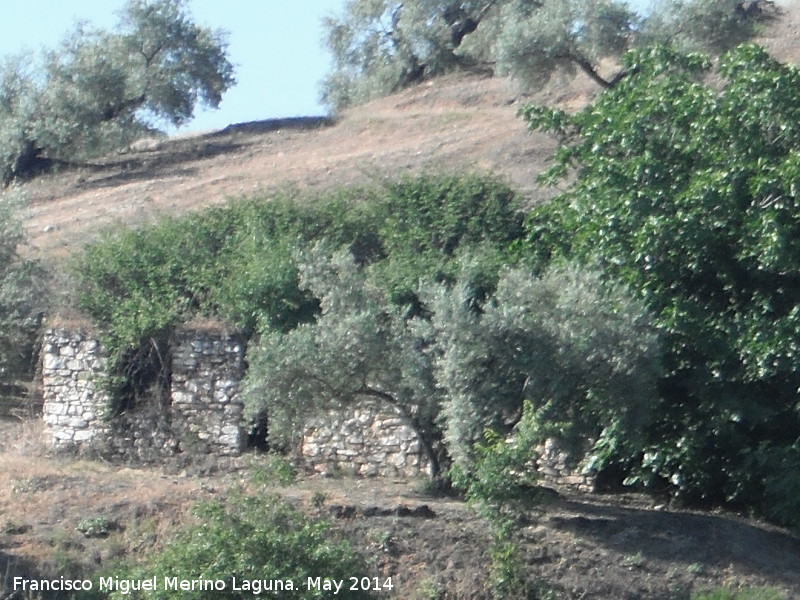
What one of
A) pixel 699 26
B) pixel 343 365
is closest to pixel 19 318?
pixel 343 365

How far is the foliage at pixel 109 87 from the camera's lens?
30531mm

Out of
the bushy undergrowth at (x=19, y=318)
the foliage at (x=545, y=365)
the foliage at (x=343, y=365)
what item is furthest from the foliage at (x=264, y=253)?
the foliage at (x=545, y=365)

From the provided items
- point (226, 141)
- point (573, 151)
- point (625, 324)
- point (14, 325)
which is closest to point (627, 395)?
point (625, 324)

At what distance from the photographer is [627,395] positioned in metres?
11.2

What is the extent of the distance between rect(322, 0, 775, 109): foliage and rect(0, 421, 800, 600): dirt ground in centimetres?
1558

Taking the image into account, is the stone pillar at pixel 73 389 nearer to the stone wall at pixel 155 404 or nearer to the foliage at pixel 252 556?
the stone wall at pixel 155 404

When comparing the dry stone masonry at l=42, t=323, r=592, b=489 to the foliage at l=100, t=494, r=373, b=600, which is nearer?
the foliage at l=100, t=494, r=373, b=600

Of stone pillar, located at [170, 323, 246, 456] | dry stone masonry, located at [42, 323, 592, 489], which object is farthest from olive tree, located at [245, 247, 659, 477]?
stone pillar, located at [170, 323, 246, 456]

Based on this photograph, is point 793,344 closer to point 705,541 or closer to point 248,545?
point 705,541

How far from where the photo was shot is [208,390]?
1530 centimetres

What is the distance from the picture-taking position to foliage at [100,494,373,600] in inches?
324

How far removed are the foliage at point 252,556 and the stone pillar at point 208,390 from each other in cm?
628

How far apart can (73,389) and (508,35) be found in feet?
47.4

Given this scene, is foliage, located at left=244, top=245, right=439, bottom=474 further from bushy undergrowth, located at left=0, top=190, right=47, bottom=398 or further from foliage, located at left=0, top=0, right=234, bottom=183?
foliage, located at left=0, top=0, right=234, bottom=183
